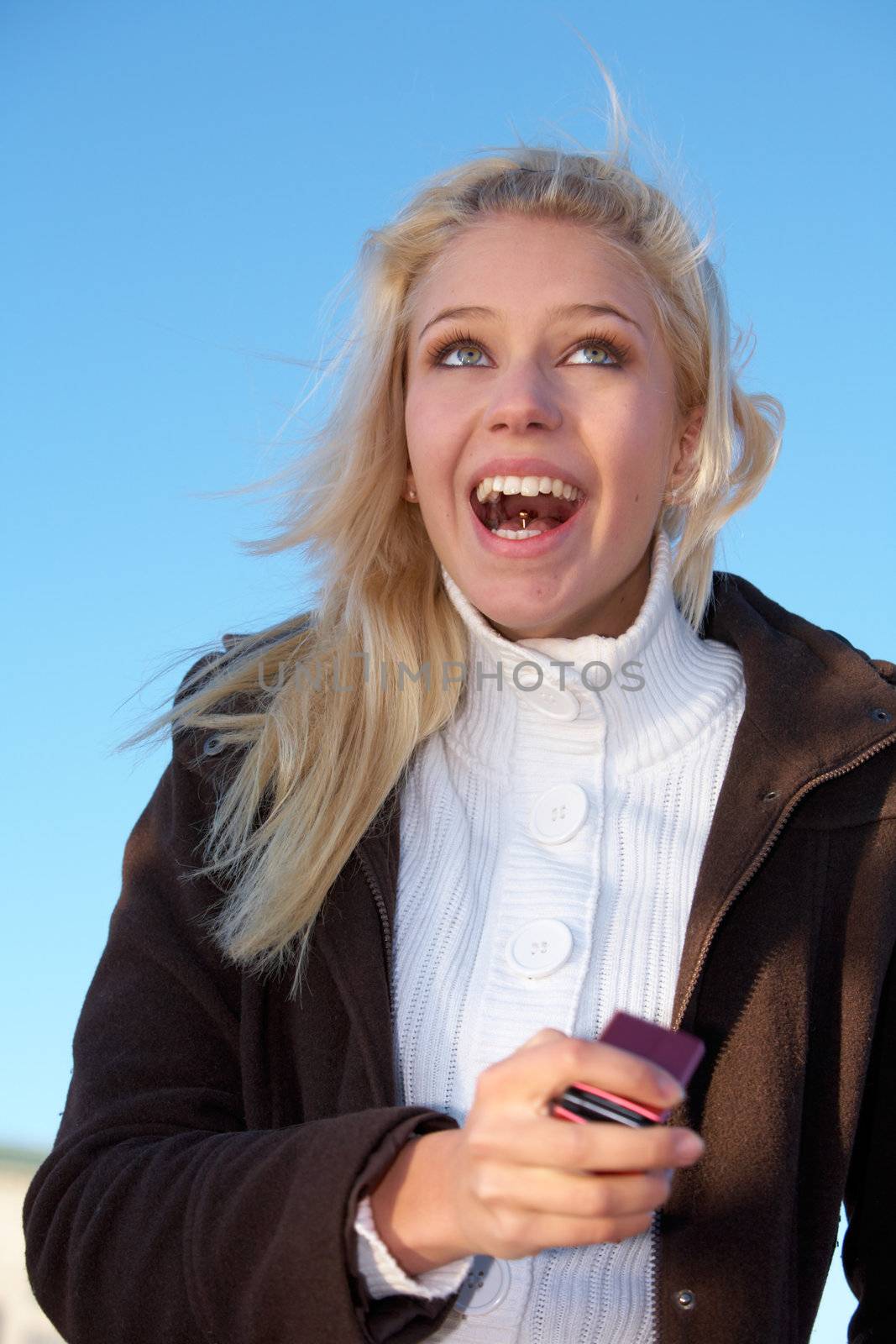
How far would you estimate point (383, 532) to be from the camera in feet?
10.2

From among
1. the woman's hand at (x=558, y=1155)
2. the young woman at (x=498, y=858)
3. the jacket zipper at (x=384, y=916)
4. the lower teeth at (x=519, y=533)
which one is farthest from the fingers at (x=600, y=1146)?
the lower teeth at (x=519, y=533)

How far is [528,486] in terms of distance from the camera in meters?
2.65

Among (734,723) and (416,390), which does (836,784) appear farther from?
(416,390)

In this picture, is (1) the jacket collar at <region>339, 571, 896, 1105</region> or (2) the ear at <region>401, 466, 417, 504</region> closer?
(1) the jacket collar at <region>339, 571, 896, 1105</region>

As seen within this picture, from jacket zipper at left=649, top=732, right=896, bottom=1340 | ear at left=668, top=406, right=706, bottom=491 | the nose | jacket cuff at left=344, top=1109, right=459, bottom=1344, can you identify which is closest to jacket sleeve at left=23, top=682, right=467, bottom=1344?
jacket cuff at left=344, top=1109, right=459, bottom=1344

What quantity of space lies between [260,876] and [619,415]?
1.13 metres

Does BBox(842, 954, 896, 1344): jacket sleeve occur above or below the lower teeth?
below

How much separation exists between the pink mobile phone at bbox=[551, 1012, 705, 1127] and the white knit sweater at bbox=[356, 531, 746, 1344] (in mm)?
848

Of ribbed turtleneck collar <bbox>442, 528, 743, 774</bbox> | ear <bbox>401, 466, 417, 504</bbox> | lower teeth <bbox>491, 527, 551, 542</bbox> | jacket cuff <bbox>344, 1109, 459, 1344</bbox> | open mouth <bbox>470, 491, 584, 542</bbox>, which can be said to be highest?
ear <bbox>401, 466, 417, 504</bbox>

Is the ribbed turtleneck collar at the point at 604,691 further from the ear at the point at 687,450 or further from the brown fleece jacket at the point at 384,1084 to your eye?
the ear at the point at 687,450

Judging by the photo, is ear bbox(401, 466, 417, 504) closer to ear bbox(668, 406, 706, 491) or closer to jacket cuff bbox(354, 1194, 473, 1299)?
ear bbox(668, 406, 706, 491)

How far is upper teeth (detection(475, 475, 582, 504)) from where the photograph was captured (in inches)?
104

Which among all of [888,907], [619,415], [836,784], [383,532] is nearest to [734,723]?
[836,784]

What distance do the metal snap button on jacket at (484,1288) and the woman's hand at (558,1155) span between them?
0.68 metres
